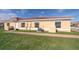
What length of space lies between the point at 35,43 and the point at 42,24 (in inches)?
11.6

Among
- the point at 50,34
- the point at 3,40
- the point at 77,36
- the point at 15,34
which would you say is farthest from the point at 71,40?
the point at 3,40

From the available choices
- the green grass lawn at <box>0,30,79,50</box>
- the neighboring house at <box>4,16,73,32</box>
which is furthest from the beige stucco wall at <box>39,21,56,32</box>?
the green grass lawn at <box>0,30,79,50</box>

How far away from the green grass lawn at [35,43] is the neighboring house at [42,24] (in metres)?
0.13

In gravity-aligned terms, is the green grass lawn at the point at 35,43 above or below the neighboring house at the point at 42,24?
below

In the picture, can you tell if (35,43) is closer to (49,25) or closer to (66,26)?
(49,25)

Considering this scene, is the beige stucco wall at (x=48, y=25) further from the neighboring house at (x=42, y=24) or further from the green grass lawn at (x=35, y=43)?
the green grass lawn at (x=35, y=43)

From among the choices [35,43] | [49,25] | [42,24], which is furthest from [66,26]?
[35,43]

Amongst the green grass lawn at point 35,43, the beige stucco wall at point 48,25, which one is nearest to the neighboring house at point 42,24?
the beige stucco wall at point 48,25

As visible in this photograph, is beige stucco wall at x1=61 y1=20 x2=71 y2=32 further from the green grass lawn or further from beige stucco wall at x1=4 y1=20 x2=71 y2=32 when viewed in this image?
the green grass lawn

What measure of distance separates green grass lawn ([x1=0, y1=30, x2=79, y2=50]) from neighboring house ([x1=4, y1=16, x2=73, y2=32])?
0.13 meters

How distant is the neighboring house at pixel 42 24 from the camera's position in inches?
84.0
